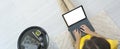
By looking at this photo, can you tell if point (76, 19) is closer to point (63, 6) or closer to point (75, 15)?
point (75, 15)

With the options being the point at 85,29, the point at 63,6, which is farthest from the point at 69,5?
the point at 85,29

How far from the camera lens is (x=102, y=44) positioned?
1.41 m

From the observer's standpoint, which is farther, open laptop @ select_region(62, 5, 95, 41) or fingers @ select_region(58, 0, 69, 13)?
fingers @ select_region(58, 0, 69, 13)

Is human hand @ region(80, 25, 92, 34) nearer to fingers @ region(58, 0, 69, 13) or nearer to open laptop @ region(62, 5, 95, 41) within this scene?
open laptop @ region(62, 5, 95, 41)

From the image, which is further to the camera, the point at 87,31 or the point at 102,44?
the point at 87,31

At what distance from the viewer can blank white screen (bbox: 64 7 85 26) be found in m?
1.75

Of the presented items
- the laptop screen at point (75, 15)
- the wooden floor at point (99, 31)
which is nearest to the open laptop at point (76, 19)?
the laptop screen at point (75, 15)

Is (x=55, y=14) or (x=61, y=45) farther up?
(x=55, y=14)

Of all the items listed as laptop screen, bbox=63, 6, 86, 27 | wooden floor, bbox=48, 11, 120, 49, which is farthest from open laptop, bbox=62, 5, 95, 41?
wooden floor, bbox=48, 11, 120, 49

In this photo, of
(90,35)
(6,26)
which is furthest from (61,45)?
(6,26)

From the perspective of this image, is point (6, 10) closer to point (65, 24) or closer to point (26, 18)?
point (26, 18)

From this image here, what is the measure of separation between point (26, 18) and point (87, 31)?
22.3 inches

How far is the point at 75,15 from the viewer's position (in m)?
1.76

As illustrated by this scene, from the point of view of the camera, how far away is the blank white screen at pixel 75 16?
5.75ft
